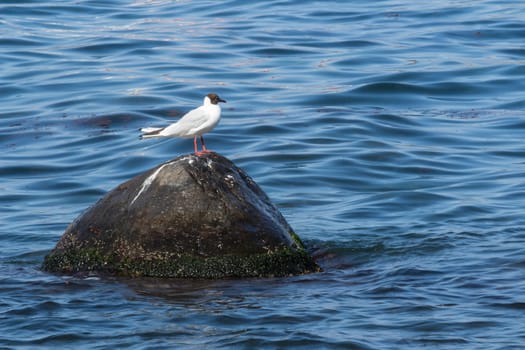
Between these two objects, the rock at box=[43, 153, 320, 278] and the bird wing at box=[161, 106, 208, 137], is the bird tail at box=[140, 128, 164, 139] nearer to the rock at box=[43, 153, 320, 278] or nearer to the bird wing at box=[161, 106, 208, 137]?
the bird wing at box=[161, 106, 208, 137]

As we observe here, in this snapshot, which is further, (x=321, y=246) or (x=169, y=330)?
(x=321, y=246)

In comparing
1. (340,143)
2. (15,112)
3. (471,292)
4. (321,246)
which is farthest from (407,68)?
(471,292)

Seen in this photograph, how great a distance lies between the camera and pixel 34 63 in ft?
65.0

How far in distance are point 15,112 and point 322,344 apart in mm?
10023

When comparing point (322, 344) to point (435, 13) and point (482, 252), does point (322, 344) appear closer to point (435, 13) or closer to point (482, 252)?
point (482, 252)

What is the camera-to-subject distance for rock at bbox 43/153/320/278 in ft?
28.1

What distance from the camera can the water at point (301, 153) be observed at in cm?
782

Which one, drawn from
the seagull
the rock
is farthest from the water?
the seagull

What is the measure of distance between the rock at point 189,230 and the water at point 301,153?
0.17 metres

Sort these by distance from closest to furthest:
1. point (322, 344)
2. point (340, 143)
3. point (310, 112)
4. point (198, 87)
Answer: point (322, 344)
point (340, 143)
point (310, 112)
point (198, 87)

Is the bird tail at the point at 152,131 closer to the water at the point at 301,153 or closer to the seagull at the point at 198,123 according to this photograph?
the seagull at the point at 198,123

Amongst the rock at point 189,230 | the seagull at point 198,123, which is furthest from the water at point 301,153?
the seagull at point 198,123

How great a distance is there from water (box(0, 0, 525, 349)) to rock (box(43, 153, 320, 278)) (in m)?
0.17

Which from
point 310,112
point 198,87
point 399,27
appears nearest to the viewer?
point 310,112
